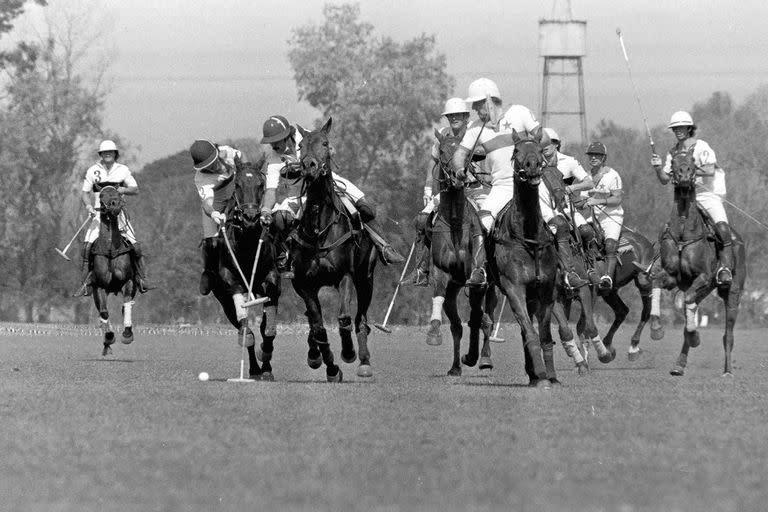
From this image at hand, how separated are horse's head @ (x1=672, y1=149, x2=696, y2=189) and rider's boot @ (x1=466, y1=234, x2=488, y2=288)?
3.95 metres

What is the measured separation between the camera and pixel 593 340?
23922 mm

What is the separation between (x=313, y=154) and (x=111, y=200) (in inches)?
379

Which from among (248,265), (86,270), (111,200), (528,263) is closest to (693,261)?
(528,263)

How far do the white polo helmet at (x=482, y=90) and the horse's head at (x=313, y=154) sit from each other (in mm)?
2219

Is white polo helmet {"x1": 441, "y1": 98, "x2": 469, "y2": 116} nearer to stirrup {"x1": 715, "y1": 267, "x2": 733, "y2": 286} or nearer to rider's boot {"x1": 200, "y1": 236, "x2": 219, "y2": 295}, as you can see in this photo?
rider's boot {"x1": 200, "y1": 236, "x2": 219, "y2": 295}

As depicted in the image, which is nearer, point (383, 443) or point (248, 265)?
point (383, 443)

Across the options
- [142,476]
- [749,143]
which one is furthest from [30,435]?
[749,143]

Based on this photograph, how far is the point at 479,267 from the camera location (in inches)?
748

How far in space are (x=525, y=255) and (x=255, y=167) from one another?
149 inches

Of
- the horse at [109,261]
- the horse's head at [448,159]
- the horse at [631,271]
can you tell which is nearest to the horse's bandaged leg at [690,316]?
the horse's head at [448,159]

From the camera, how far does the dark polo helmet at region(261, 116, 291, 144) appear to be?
1998 cm

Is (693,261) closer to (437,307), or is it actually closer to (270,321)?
(437,307)

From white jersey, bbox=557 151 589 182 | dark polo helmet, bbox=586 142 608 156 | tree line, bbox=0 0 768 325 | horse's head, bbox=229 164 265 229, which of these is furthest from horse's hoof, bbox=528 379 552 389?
tree line, bbox=0 0 768 325

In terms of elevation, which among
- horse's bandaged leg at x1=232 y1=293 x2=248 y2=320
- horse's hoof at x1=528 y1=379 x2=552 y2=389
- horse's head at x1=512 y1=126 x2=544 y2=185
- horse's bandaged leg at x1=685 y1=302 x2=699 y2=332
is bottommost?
horse's hoof at x1=528 y1=379 x2=552 y2=389
